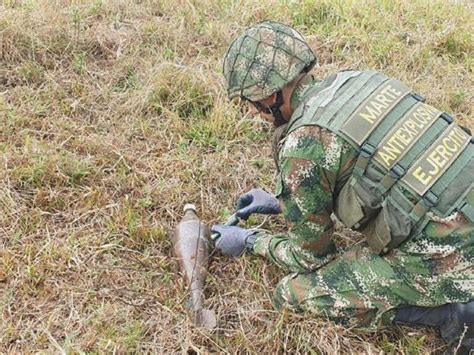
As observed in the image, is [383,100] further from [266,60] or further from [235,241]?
[235,241]

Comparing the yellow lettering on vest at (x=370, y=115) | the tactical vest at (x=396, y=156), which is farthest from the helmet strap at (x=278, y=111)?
the yellow lettering on vest at (x=370, y=115)

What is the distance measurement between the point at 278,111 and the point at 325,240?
0.65 metres

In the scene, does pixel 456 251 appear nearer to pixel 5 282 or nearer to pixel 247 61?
pixel 247 61

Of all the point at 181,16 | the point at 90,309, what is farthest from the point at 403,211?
the point at 181,16

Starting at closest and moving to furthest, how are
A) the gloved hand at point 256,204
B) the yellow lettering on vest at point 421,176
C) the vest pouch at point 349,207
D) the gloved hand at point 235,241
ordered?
the yellow lettering on vest at point 421,176 → the vest pouch at point 349,207 → the gloved hand at point 235,241 → the gloved hand at point 256,204

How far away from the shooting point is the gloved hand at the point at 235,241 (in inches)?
138

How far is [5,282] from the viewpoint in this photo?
333 centimetres

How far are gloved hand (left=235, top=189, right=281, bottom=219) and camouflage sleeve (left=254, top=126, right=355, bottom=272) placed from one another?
0.43 m

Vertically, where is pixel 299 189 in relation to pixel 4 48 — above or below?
above

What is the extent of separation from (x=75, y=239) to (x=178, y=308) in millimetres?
758

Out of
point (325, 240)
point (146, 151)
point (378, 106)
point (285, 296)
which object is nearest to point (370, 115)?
point (378, 106)

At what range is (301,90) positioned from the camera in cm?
301

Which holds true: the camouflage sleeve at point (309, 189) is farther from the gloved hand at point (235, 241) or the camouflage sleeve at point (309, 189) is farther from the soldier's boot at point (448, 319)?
the soldier's boot at point (448, 319)

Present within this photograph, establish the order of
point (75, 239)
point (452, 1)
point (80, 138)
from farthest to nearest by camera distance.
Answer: point (452, 1)
point (80, 138)
point (75, 239)
